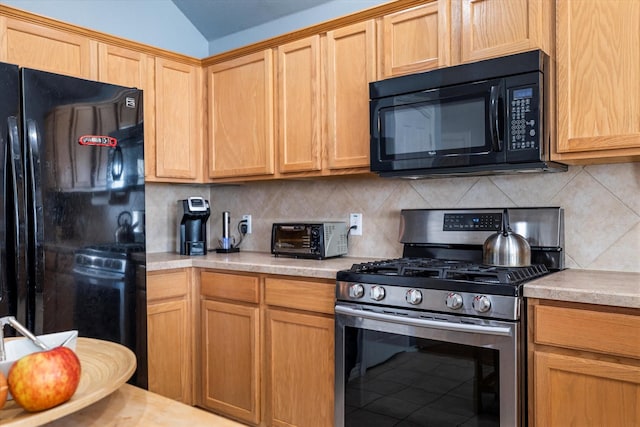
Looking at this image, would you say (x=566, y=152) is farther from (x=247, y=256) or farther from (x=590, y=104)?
(x=247, y=256)

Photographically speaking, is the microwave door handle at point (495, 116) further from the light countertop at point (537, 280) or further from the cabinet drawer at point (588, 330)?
the cabinet drawer at point (588, 330)

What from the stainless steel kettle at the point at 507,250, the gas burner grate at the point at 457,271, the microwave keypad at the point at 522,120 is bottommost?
the gas burner grate at the point at 457,271

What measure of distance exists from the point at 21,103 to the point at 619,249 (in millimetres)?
2519

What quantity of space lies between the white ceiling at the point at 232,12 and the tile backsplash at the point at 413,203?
113 centimetres

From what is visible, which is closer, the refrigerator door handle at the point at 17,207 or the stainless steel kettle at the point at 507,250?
the refrigerator door handle at the point at 17,207

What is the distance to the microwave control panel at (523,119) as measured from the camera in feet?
6.31

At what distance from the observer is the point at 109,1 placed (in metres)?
3.12

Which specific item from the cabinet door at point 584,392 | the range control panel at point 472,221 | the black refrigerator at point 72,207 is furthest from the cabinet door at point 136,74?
the cabinet door at point 584,392

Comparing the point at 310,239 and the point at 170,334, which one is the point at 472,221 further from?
the point at 170,334

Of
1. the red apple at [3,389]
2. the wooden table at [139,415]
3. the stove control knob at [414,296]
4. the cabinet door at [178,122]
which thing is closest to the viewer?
the red apple at [3,389]

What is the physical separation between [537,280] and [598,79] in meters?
0.79

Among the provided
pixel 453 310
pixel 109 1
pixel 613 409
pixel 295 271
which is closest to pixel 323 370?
pixel 295 271

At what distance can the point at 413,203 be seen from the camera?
2662 mm

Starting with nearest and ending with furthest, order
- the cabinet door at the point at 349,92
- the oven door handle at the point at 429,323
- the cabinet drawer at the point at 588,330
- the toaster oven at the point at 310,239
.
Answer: the cabinet drawer at the point at 588,330 → the oven door handle at the point at 429,323 → the cabinet door at the point at 349,92 → the toaster oven at the point at 310,239
